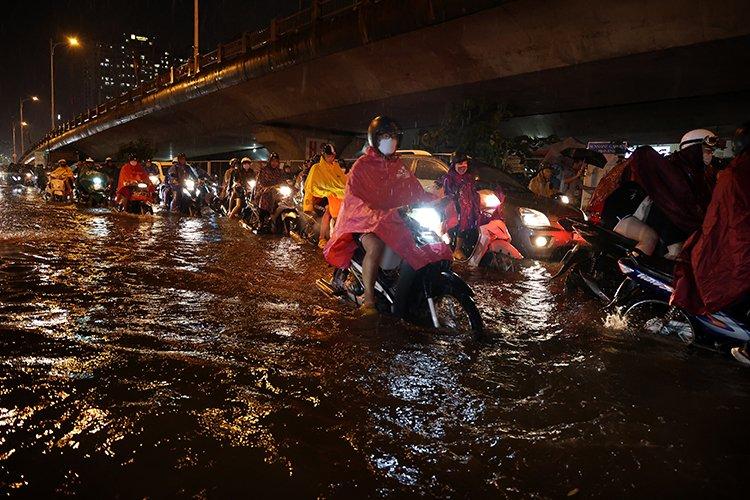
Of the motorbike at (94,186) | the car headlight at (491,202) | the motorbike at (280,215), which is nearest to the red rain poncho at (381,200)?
the car headlight at (491,202)

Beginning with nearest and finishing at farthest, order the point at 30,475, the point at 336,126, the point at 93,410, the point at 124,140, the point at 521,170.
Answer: the point at 30,475 < the point at 93,410 < the point at 521,170 < the point at 336,126 < the point at 124,140

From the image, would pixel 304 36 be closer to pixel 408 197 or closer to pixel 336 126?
pixel 336 126

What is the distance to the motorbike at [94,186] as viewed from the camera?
18016 millimetres

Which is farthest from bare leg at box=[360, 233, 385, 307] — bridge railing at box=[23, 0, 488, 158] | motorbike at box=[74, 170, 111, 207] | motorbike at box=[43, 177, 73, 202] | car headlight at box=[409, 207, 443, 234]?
motorbike at box=[43, 177, 73, 202]

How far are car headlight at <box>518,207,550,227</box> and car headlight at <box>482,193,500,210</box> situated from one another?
598 millimetres

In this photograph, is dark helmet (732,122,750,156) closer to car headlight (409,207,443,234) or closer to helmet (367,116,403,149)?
helmet (367,116,403,149)

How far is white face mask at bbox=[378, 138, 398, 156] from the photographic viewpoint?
4.56 m

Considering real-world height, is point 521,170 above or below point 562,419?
above

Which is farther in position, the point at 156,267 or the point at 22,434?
the point at 156,267

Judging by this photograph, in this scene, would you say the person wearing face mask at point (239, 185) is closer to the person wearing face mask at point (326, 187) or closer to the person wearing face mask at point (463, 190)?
the person wearing face mask at point (326, 187)

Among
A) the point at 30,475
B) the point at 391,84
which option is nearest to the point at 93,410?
the point at 30,475

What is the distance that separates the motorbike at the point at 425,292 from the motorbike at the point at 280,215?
609 centimetres

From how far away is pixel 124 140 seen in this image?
45.1 meters

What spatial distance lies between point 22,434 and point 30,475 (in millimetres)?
406
